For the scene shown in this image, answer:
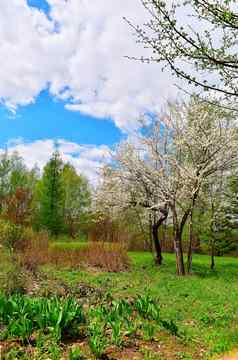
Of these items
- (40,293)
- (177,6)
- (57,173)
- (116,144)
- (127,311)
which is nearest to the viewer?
(177,6)

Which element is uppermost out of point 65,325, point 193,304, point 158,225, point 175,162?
point 175,162

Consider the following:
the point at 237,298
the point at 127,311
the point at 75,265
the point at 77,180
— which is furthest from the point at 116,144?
the point at 77,180

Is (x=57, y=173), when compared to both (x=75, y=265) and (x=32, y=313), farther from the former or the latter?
(x=32, y=313)

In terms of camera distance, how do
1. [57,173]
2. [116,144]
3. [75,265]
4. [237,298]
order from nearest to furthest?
[237,298], [75,265], [116,144], [57,173]

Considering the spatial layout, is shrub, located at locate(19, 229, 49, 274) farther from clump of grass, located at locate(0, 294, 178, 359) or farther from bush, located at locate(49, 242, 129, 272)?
clump of grass, located at locate(0, 294, 178, 359)

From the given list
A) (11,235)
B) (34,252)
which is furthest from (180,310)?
(11,235)

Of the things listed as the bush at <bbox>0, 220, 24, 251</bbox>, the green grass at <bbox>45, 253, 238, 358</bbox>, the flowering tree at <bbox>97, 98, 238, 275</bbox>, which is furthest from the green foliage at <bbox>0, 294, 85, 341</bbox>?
the flowering tree at <bbox>97, 98, 238, 275</bbox>

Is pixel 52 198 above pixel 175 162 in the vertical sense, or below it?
above

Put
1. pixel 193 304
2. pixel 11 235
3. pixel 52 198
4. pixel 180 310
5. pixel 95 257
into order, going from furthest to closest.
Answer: pixel 52 198, pixel 95 257, pixel 11 235, pixel 193 304, pixel 180 310

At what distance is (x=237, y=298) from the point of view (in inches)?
338

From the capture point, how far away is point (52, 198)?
31344 mm

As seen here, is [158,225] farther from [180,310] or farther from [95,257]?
[180,310]

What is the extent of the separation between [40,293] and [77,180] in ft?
99.7

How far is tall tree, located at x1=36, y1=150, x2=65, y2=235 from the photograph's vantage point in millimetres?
30784
